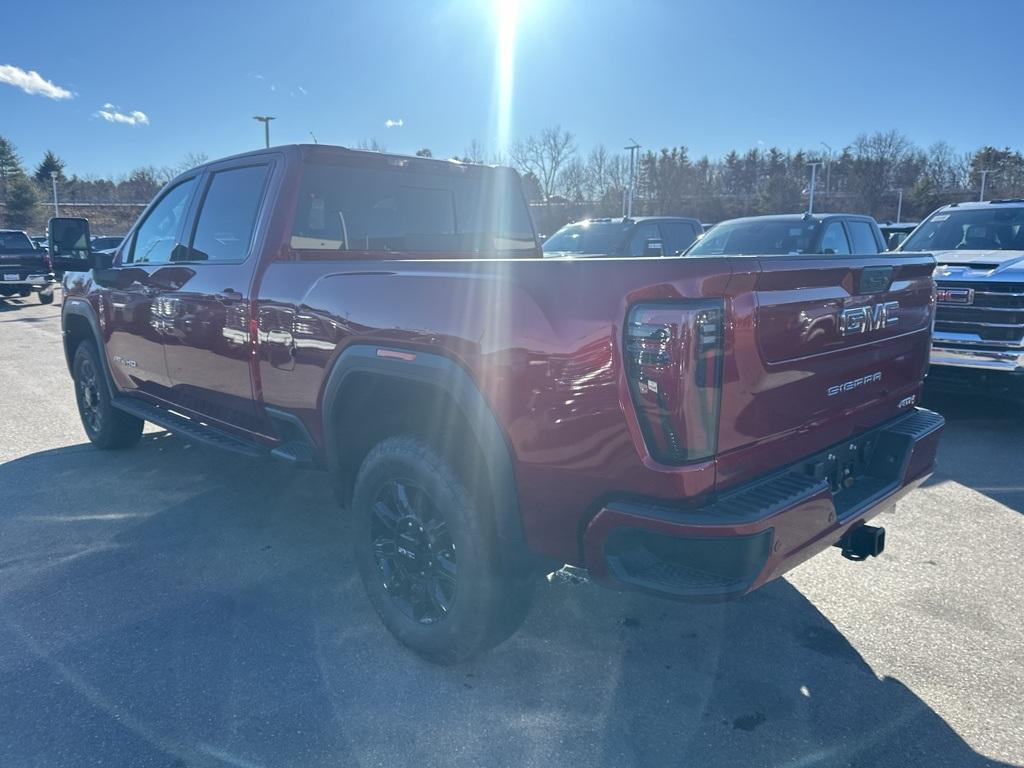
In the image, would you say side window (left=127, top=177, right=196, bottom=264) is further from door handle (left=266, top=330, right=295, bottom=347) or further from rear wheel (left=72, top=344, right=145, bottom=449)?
door handle (left=266, top=330, right=295, bottom=347)

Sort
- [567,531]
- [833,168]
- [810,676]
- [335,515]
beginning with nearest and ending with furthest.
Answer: [567,531] → [810,676] → [335,515] → [833,168]

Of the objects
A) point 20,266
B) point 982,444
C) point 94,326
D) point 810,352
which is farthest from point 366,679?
point 20,266

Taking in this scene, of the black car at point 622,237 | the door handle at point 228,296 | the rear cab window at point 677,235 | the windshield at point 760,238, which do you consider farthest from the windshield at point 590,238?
the door handle at point 228,296

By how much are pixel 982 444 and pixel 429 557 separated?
5.22 m

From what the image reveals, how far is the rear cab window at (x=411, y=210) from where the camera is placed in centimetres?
379

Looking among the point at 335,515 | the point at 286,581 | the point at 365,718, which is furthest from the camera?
the point at 335,515

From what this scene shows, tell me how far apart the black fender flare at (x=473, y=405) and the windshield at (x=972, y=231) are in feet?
23.3

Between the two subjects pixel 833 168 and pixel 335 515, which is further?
pixel 833 168

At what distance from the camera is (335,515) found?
4570 millimetres

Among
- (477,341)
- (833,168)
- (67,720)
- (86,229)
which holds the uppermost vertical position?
(833,168)

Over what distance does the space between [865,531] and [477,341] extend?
1628 millimetres

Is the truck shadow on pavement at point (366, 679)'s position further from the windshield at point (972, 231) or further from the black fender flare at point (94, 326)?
the windshield at point (972, 231)

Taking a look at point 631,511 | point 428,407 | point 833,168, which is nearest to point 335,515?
point 428,407

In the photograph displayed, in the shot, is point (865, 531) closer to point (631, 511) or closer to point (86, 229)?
point (631, 511)
